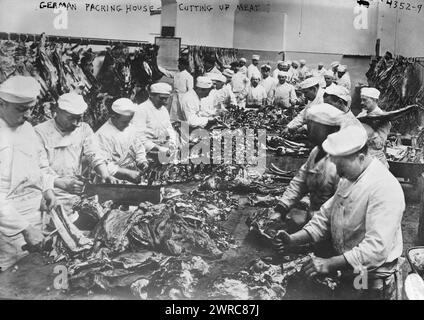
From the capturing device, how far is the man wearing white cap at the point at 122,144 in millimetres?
3996

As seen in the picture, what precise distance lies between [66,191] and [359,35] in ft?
10.2

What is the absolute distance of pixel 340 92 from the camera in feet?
13.0

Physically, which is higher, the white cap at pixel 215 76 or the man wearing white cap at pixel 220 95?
the white cap at pixel 215 76

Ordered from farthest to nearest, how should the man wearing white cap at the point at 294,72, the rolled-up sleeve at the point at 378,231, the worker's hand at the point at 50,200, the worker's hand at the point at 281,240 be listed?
the man wearing white cap at the point at 294,72, the worker's hand at the point at 50,200, the worker's hand at the point at 281,240, the rolled-up sleeve at the point at 378,231

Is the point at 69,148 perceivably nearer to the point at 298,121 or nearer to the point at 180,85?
the point at 180,85

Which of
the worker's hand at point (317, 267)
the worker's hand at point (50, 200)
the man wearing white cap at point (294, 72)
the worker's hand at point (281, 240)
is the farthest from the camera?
the man wearing white cap at point (294, 72)

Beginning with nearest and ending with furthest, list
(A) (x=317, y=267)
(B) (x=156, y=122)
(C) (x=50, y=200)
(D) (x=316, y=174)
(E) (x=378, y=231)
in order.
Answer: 1. (E) (x=378, y=231)
2. (A) (x=317, y=267)
3. (D) (x=316, y=174)
4. (C) (x=50, y=200)
5. (B) (x=156, y=122)

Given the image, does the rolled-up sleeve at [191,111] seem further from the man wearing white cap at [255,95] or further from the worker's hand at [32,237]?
the worker's hand at [32,237]

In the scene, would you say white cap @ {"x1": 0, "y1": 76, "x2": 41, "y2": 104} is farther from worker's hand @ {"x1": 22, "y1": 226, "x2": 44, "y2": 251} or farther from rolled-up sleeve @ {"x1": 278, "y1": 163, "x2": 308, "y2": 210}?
rolled-up sleeve @ {"x1": 278, "y1": 163, "x2": 308, "y2": 210}

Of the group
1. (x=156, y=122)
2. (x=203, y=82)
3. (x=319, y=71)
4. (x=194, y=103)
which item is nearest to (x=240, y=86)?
(x=203, y=82)

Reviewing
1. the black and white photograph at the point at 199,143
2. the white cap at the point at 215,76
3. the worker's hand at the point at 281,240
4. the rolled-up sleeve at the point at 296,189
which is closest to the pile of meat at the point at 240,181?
the black and white photograph at the point at 199,143

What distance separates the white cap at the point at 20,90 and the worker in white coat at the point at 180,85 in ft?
4.12

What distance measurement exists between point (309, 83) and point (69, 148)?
7.64 feet

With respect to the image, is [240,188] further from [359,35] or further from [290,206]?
[359,35]
